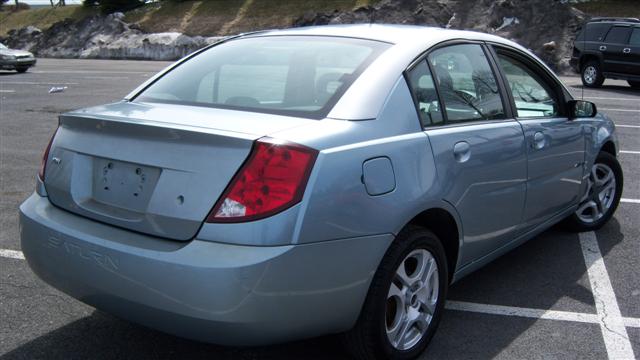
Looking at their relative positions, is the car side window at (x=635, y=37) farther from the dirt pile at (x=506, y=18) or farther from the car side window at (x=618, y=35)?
the dirt pile at (x=506, y=18)

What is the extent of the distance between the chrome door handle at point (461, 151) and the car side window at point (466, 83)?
0.15 m

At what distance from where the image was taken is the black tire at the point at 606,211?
5113 mm

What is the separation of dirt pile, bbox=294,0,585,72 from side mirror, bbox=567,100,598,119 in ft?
71.5

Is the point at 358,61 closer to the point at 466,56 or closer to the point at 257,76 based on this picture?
the point at 257,76

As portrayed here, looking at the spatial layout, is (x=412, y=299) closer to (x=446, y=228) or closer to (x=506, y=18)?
(x=446, y=228)

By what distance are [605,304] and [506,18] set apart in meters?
27.3

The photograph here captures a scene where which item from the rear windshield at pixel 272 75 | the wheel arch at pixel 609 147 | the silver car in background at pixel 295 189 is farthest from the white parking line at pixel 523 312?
the wheel arch at pixel 609 147

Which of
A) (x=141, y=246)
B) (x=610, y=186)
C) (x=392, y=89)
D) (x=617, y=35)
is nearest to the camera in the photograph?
(x=141, y=246)

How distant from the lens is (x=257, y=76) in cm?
341

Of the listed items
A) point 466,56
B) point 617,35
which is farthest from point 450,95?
point 617,35

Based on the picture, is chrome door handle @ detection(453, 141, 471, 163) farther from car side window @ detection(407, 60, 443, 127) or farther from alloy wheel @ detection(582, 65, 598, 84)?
alloy wheel @ detection(582, 65, 598, 84)

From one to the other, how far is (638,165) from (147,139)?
684 centimetres

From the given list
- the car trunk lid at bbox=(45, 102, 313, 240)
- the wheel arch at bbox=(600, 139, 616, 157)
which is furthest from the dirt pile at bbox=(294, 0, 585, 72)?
the car trunk lid at bbox=(45, 102, 313, 240)

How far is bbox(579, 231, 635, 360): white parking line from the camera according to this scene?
331 cm
